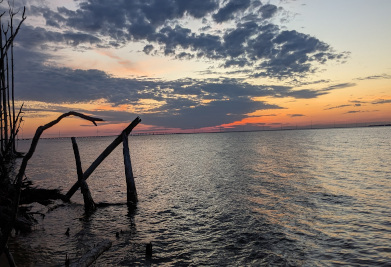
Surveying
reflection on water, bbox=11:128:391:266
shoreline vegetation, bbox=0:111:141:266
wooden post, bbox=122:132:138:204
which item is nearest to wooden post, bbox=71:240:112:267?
shoreline vegetation, bbox=0:111:141:266

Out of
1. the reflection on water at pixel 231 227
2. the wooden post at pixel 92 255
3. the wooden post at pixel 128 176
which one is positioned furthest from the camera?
the wooden post at pixel 128 176

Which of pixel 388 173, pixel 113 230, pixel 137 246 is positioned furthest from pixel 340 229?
pixel 388 173

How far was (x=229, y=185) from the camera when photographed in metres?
23.5

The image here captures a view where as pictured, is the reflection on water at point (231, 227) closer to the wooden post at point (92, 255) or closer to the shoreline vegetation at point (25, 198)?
the wooden post at point (92, 255)

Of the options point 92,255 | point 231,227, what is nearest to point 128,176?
point 231,227

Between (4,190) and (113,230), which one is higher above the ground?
(4,190)

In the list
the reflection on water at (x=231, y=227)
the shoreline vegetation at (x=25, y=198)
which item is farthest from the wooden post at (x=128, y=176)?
the reflection on water at (x=231, y=227)

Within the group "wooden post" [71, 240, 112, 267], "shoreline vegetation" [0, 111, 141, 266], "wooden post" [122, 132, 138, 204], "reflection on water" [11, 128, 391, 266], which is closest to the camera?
"shoreline vegetation" [0, 111, 141, 266]

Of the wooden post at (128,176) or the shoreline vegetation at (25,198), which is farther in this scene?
the wooden post at (128,176)

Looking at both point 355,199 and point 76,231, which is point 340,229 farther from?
point 76,231

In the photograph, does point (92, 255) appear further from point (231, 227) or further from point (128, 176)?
point (128, 176)

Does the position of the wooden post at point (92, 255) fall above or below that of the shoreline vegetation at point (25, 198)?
below

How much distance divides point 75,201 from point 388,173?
29262 mm

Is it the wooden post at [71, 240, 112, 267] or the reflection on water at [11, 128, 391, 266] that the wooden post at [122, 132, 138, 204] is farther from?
the wooden post at [71, 240, 112, 267]
